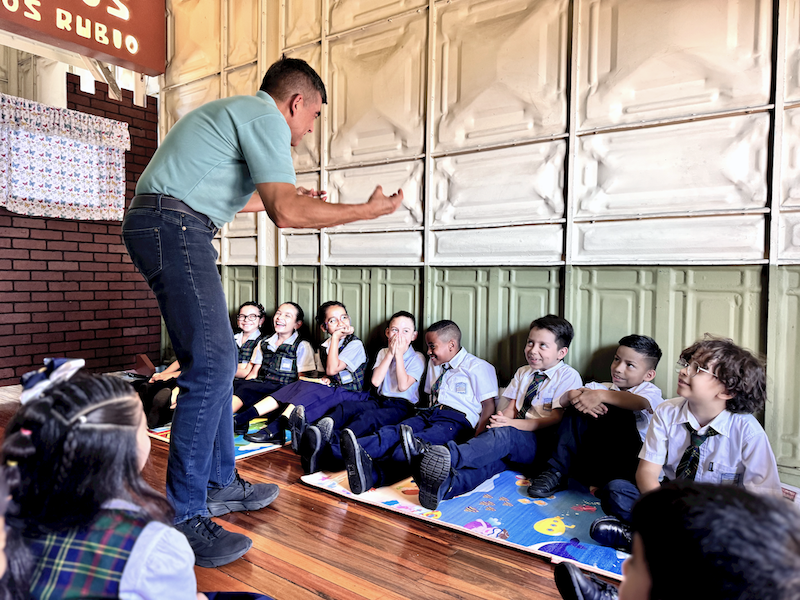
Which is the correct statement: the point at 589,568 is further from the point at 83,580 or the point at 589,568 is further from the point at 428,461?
the point at 83,580

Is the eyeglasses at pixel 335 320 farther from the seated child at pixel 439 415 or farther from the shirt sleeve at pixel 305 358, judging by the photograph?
the seated child at pixel 439 415

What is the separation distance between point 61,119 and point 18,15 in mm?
1026

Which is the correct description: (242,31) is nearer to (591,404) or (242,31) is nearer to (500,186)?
(500,186)

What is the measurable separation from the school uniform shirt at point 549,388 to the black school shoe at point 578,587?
143 cm

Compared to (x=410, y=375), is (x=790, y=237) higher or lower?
higher

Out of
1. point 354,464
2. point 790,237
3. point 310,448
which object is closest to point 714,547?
point 354,464

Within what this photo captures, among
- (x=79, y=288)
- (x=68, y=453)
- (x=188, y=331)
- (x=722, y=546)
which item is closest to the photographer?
Result: (x=722, y=546)

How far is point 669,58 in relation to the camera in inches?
108

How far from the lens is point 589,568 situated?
176 cm

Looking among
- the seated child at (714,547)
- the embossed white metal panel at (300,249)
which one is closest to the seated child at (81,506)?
the seated child at (714,547)

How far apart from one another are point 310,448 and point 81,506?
1.77 m

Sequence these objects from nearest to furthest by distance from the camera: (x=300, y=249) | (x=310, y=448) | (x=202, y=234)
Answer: (x=202, y=234)
(x=310, y=448)
(x=300, y=249)

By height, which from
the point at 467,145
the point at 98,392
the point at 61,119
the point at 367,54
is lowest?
the point at 98,392

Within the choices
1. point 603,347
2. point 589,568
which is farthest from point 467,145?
point 589,568
